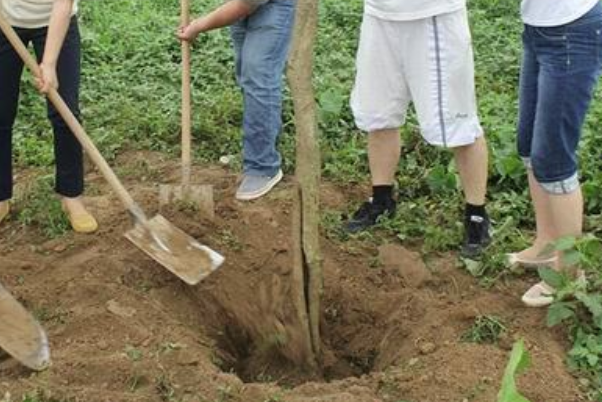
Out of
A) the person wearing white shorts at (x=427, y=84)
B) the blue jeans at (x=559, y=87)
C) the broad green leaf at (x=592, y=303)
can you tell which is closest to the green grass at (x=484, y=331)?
the broad green leaf at (x=592, y=303)

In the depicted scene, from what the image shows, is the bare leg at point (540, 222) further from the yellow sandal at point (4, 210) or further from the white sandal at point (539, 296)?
the yellow sandal at point (4, 210)

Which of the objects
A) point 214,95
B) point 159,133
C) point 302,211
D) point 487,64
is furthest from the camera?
point 487,64

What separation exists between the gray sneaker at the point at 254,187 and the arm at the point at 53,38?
1193 millimetres

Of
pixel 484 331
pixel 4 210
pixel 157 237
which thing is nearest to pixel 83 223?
pixel 4 210

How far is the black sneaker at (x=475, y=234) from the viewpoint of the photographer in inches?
181

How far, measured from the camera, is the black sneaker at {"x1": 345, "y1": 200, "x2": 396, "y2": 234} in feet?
16.1

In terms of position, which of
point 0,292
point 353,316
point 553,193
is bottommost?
point 353,316

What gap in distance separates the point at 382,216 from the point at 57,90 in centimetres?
157

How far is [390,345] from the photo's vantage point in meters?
3.99

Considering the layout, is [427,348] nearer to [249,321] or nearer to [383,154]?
[249,321]

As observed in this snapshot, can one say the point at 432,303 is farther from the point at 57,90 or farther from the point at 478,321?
the point at 57,90

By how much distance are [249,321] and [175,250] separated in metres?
0.43

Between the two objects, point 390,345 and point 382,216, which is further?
point 382,216

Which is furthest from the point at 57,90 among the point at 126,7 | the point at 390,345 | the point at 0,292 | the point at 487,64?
the point at 126,7
